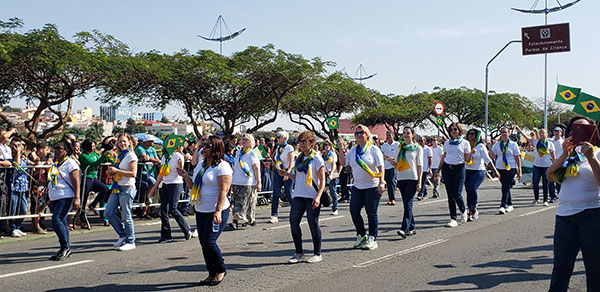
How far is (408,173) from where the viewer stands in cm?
941

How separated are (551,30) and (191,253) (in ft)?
116

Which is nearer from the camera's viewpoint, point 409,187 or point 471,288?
point 471,288

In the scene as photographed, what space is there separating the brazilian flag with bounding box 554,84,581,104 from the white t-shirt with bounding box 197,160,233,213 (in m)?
4.08

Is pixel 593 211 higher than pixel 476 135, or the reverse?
pixel 476 135

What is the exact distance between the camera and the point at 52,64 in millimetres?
17078

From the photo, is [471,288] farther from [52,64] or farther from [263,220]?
[52,64]

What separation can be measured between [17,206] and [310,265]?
6025 mm

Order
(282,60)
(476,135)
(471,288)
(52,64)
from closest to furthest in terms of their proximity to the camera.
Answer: (471,288) → (476,135) → (52,64) → (282,60)

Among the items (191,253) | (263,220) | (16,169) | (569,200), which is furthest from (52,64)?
(569,200)

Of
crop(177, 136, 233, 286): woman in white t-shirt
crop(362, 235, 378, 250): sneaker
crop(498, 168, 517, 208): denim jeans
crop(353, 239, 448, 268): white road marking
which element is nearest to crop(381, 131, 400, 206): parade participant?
crop(498, 168, 517, 208): denim jeans

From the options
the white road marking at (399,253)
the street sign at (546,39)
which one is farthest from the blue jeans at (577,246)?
the street sign at (546,39)

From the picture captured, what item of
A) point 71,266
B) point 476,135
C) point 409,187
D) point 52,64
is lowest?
point 71,266

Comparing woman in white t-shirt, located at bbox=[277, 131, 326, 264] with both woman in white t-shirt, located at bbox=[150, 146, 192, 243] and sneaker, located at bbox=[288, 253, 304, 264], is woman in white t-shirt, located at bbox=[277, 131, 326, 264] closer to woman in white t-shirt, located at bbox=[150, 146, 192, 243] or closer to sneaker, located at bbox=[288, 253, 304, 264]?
sneaker, located at bbox=[288, 253, 304, 264]

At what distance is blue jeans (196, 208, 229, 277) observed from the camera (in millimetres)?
5941
